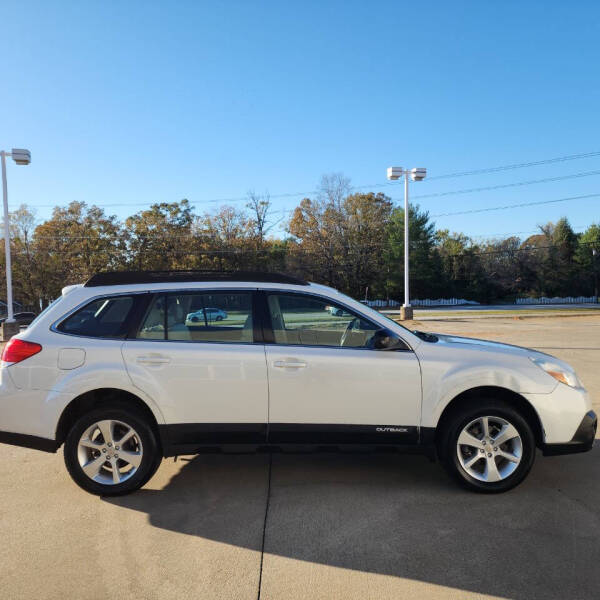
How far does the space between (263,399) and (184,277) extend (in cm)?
128

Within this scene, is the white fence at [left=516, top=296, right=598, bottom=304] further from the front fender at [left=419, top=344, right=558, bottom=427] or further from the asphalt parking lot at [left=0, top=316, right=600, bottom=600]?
the front fender at [left=419, top=344, right=558, bottom=427]

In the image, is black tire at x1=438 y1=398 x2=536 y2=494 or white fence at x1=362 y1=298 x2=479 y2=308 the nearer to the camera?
black tire at x1=438 y1=398 x2=536 y2=494

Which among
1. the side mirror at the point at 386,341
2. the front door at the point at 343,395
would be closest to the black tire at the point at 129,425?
the front door at the point at 343,395

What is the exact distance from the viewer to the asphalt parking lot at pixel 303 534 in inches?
107

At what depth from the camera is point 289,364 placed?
3867 millimetres

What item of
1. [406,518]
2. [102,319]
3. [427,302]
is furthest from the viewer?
[427,302]

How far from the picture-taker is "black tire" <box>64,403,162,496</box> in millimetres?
3865

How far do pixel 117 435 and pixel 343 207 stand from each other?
184ft

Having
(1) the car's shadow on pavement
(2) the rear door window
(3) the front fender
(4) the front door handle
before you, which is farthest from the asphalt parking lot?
(2) the rear door window

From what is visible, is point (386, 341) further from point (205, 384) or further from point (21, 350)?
point (21, 350)

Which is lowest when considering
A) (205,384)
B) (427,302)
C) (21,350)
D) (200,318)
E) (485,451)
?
(427,302)

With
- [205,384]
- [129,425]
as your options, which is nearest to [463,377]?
[205,384]

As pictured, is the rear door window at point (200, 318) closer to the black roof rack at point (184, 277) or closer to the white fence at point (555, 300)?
the black roof rack at point (184, 277)

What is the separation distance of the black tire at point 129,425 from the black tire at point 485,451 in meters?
2.35
